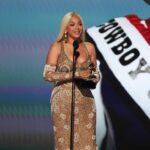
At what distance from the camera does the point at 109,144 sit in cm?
304

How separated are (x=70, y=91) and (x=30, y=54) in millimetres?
942

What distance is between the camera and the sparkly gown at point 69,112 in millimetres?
2254

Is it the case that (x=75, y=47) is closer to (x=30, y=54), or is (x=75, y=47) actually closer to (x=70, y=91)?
(x=70, y=91)

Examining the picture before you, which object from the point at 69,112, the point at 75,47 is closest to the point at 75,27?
the point at 75,47

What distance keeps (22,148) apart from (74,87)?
1124 mm

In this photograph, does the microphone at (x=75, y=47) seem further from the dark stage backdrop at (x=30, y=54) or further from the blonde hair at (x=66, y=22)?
the dark stage backdrop at (x=30, y=54)

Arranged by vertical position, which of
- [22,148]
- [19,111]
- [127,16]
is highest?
[127,16]

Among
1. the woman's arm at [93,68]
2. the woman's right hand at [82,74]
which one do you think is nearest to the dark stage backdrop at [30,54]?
the woman's arm at [93,68]

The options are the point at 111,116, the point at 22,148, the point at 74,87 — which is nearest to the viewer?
the point at 74,87

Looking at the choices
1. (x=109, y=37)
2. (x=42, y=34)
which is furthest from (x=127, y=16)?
(x=42, y=34)

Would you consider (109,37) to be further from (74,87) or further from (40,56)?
(74,87)

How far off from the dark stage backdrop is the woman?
2.73 feet

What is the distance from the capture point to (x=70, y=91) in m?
2.25

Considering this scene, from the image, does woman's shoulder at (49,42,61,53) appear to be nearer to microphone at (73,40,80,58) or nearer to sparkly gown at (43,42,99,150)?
sparkly gown at (43,42,99,150)
